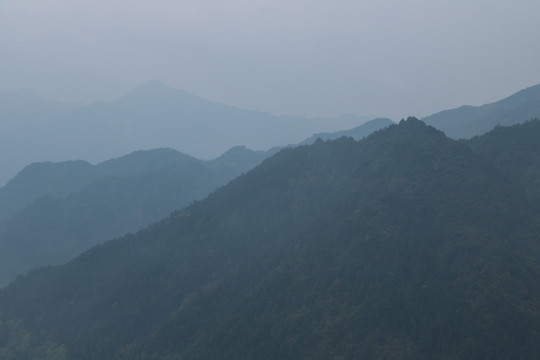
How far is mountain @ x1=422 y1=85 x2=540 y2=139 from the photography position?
440 ft

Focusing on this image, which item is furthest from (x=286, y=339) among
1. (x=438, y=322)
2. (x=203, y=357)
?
(x=438, y=322)

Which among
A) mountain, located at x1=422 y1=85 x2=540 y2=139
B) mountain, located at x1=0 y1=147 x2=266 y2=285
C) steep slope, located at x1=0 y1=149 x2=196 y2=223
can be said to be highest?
steep slope, located at x1=0 y1=149 x2=196 y2=223

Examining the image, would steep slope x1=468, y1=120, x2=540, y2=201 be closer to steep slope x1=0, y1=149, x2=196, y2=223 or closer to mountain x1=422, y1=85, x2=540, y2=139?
mountain x1=422, y1=85, x2=540, y2=139

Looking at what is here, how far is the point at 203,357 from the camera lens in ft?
158

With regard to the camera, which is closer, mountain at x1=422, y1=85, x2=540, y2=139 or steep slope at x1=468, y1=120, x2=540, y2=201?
steep slope at x1=468, y1=120, x2=540, y2=201

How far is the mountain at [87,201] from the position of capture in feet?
409

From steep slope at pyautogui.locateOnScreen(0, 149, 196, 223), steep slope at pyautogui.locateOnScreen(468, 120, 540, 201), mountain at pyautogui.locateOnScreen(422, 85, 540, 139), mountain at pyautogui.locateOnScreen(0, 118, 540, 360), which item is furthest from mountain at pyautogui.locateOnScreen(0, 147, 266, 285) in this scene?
steep slope at pyautogui.locateOnScreen(468, 120, 540, 201)

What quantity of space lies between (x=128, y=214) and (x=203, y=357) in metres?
103

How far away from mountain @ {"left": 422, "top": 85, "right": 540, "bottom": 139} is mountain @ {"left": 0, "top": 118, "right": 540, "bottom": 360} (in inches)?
2707

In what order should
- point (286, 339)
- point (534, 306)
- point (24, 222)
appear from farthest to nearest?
point (24, 222) < point (286, 339) < point (534, 306)

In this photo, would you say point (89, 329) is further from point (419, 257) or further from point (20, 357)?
point (419, 257)

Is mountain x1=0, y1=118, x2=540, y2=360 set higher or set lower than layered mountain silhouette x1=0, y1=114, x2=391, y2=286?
lower

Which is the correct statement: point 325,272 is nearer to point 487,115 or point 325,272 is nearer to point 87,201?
point 87,201

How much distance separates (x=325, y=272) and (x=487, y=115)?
13256 centimetres
